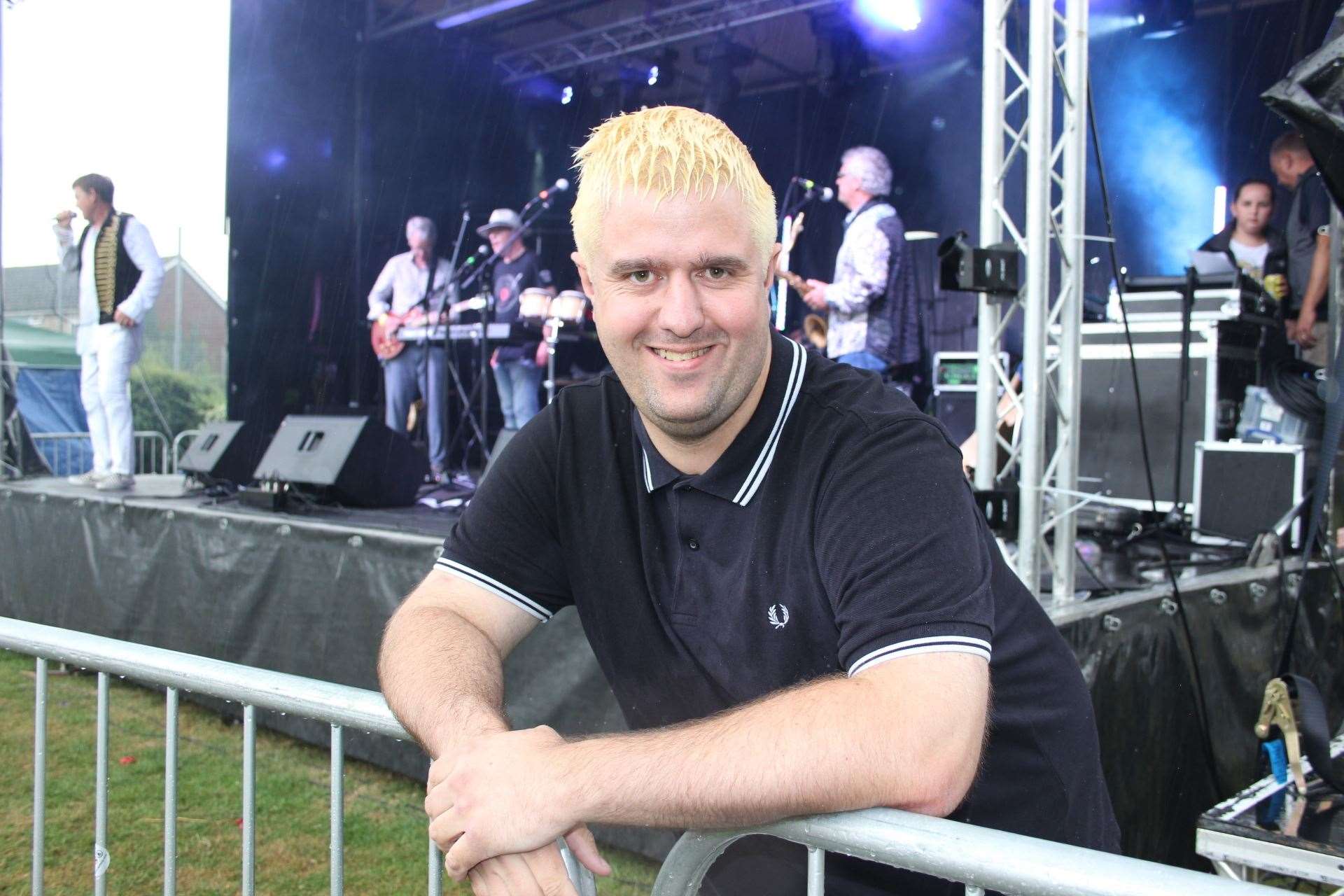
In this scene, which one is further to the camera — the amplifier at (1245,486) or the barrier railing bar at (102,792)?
the amplifier at (1245,486)

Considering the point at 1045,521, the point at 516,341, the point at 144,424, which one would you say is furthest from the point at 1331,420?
the point at 144,424

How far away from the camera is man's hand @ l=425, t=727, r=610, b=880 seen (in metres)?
1.10

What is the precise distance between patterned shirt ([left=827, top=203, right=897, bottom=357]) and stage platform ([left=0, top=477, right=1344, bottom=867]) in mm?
2527

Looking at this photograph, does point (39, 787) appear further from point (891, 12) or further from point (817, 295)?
point (891, 12)

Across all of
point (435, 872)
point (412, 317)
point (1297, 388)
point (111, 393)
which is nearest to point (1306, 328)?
point (1297, 388)

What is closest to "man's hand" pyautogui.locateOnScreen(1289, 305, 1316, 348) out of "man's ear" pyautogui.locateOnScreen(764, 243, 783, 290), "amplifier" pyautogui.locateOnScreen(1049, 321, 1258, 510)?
"amplifier" pyautogui.locateOnScreen(1049, 321, 1258, 510)

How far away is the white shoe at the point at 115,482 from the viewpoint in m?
5.77

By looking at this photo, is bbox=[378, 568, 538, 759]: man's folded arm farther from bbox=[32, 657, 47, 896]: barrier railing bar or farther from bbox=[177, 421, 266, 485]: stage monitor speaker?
bbox=[177, 421, 266, 485]: stage monitor speaker

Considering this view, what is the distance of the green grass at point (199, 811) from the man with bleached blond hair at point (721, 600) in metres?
1.73

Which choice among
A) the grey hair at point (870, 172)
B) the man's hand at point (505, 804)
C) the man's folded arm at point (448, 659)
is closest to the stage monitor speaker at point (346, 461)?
the grey hair at point (870, 172)

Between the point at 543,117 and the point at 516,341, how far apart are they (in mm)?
4782

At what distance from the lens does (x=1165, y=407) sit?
5.11 metres

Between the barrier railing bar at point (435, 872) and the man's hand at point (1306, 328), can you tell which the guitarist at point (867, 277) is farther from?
the barrier railing bar at point (435, 872)

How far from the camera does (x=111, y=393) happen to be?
6109 millimetres
